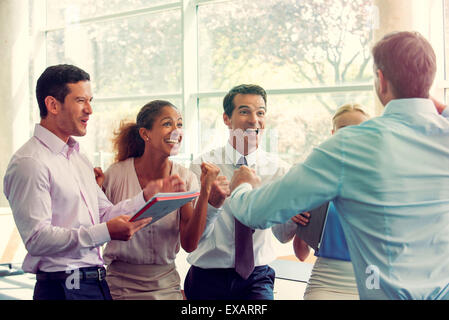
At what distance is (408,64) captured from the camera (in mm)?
1413

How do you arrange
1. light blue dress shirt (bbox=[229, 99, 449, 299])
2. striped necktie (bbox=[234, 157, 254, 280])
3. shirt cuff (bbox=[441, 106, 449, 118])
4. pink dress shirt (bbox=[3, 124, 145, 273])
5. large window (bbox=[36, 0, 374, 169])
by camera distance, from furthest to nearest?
large window (bbox=[36, 0, 374, 169]) → striped necktie (bbox=[234, 157, 254, 280]) → pink dress shirt (bbox=[3, 124, 145, 273]) → shirt cuff (bbox=[441, 106, 449, 118]) → light blue dress shirt (bbox=[229, 99, 449, 299])

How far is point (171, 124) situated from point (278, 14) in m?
3.73

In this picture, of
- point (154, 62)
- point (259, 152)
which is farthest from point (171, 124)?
point (154, 62)

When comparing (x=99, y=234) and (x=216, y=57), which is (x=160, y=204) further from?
(x=216, y=57)

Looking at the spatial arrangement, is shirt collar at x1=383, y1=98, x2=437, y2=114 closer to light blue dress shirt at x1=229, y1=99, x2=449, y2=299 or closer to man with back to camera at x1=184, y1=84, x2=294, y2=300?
light blue dress shirt at x1=229, y1=99, x2=449, y2=299

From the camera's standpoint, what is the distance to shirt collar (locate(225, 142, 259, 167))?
2.54m

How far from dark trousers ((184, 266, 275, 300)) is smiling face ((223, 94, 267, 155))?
0.62 m

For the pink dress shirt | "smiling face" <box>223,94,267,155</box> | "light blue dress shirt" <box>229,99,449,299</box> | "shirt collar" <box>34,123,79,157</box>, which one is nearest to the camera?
"light blue dress shirt" <box>229,99,449,299</box>

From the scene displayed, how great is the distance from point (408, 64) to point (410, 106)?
12 centimetres

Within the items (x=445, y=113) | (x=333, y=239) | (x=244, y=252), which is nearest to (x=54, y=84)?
(x=244, y=252)

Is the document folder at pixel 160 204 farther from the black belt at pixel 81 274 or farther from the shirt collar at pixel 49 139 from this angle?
the shirt collar at pixel 49 139

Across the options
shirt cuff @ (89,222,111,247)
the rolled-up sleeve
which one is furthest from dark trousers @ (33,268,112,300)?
the rolled-up sleeve

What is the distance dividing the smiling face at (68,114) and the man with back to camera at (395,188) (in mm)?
930
